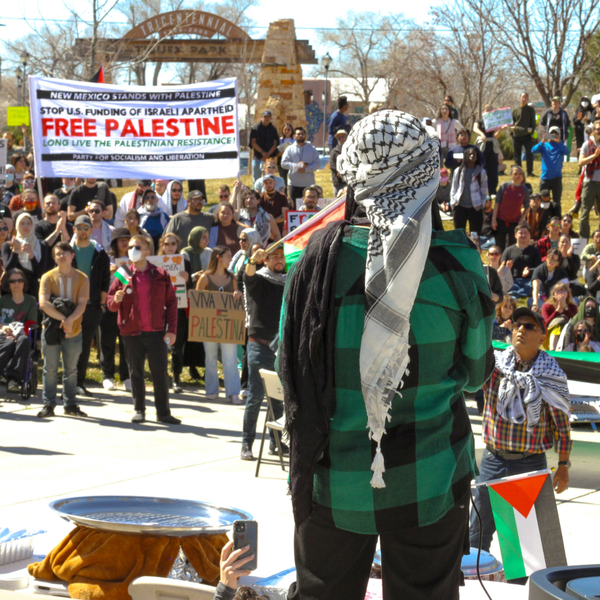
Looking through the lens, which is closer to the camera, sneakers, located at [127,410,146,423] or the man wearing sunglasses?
sneakers, located at [127,410,146,423]

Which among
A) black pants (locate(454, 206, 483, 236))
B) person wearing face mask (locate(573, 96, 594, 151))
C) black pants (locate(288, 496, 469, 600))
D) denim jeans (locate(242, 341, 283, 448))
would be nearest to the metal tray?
black pants (locate(288, 496, 469, 600))

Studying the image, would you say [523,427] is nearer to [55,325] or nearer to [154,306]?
[154,306]

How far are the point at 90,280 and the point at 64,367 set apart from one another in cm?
164

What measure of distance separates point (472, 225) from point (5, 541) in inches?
537

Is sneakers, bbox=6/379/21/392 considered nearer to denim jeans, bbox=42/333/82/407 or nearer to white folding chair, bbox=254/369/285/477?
denim jeans, bbox=42/333/82/407

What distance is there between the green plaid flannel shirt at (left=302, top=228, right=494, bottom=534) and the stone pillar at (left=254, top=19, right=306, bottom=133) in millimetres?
30661

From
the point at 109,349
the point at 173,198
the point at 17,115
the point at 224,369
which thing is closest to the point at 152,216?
the point at 173,198

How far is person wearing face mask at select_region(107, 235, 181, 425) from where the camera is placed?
9.99 m

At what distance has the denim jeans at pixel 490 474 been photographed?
17.8ft

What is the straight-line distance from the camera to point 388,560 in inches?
108

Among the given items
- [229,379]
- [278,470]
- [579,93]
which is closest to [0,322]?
[229,379]

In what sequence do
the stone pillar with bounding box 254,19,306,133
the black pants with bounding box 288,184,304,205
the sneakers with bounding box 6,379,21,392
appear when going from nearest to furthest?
1. the sneakers with bounding box 6,379,21,392
2. the black pants with bounding box 288,184,304,205
3. the stone pillar with bounding box 254,19,306,133

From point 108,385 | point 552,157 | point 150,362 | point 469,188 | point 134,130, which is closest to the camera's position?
point 150,362

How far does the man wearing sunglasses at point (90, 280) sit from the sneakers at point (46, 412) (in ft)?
3.61
